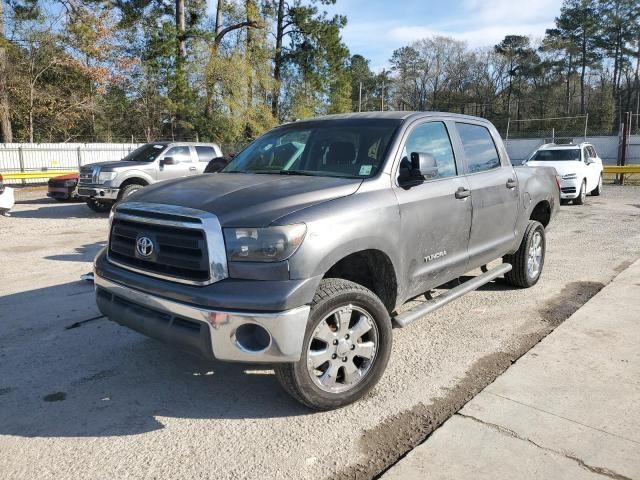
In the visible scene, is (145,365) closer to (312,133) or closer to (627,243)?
(312,133)

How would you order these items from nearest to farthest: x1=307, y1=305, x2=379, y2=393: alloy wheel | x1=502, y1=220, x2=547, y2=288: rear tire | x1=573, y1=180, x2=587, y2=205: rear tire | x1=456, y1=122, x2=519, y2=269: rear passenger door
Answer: x1=307, y1=305, x2=379, y2=393: alloy wheel < x1=456, y1=122, x2=519, y2=269: rear passenger door < x1=502, y1=220, x2=547, y2=288: rear tire < x1=573, y1=180, x2=587, y2=205: rear tire

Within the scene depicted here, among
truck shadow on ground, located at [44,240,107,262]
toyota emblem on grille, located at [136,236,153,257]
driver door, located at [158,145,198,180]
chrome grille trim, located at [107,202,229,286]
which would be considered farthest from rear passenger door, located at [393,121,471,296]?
driver door, located at [158,145,198,180]

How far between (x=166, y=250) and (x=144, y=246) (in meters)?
0.20

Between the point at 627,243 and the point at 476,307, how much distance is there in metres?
5.08

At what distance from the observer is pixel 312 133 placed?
177 inches

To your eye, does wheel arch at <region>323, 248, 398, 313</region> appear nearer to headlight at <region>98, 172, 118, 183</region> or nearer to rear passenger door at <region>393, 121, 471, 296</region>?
rear passenger door at <region>393, 121, 471, 296</region>

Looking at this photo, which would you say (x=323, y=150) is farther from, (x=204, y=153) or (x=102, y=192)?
(x=204, y=153)

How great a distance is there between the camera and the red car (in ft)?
50.8

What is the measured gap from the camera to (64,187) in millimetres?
15492

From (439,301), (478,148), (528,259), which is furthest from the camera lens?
(528,259)

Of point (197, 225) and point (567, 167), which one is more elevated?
point (567, 167)

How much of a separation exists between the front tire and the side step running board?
350 millimetres

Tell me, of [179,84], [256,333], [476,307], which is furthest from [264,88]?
[256,333]

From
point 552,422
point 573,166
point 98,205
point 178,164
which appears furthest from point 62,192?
point 552,422
